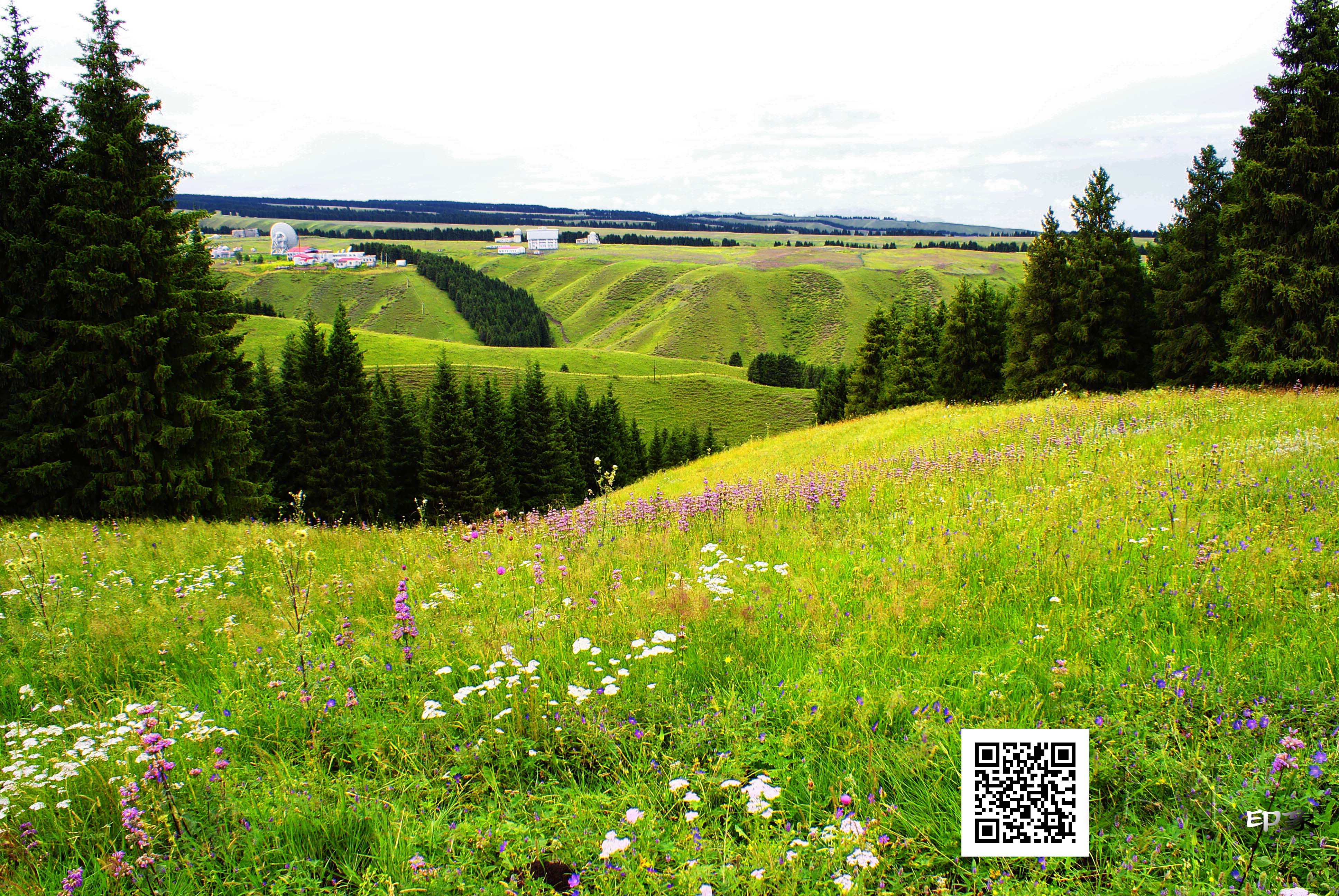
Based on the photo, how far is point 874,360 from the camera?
5344cm

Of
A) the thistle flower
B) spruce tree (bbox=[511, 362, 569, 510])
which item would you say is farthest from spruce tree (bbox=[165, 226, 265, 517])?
spruce tree (bbox=[511, 362, 569, 510])

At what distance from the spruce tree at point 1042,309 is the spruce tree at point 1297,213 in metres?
13.2

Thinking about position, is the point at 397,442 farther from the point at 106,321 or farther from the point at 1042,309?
the point at 1042,309

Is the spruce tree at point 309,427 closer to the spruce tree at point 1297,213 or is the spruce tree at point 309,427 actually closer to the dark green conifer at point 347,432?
the dark green conifer at point 347,432

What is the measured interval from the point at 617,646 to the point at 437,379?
44830mm

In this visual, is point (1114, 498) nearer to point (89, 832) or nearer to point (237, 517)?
point (89, 832)

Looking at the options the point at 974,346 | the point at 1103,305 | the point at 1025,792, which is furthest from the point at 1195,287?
the point at 1025,792

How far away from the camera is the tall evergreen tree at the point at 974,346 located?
45.9 metres

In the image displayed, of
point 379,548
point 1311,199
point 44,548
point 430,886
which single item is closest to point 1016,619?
point 430,886

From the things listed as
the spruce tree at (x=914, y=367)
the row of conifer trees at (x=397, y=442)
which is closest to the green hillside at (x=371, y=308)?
the row of conifer trees at (x=397, y=442)

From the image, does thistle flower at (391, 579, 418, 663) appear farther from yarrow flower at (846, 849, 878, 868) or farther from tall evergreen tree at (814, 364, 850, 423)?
tall evergreen tree at (814, 364, 850, 423)

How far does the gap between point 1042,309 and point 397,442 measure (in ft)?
153

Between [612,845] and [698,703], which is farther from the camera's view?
[698,703]

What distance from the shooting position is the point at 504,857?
2621mm
